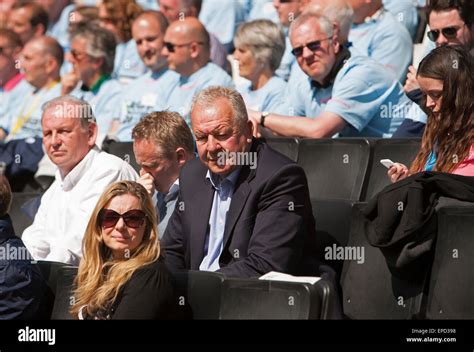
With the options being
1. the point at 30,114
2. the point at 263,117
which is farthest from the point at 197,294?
the point at 30,114

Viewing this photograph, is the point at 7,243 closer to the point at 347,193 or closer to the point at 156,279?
the point at 156,279

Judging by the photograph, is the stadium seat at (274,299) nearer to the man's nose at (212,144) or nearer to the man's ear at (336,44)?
the man's nose at (212,144)

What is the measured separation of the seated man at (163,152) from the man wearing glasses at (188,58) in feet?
6.24

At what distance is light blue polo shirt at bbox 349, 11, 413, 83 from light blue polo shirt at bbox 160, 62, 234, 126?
97cm

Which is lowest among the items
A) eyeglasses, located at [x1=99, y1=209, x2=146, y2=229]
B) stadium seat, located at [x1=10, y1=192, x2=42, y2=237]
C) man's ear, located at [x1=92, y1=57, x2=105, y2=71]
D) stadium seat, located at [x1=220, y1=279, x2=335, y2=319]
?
stadium seat, located at [x1=10, y1=192, x2=42, y2=237]

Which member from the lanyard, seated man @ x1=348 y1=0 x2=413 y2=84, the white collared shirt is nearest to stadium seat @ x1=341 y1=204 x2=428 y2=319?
the white collared shirt

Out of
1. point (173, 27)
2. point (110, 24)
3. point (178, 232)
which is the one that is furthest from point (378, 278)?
point (110, 24)

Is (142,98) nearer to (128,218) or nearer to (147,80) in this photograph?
(147,80)

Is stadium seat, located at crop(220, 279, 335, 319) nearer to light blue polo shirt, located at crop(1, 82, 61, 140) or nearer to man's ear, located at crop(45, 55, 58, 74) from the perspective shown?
light blue polo shirt, located at crop(1, 82, 61, 140)

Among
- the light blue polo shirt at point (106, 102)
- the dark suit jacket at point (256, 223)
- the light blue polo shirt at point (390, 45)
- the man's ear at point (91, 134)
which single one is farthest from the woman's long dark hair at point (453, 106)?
the light blue polo shirt at point (106, 102)

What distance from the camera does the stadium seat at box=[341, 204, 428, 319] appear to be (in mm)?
4539

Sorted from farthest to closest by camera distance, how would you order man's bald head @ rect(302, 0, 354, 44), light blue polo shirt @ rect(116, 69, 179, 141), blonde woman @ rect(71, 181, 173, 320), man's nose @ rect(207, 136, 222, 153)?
light blue polo shirt @ rect(116, 69, 179, 141) → man's bald head @ rect(302, 0, 354, 44) → man's nose @ rect(207, 136, 222, 153) → blonde woman @ rect(71, 181, 173, 320)

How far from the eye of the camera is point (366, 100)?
6.27 meters

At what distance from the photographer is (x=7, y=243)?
473 cm
